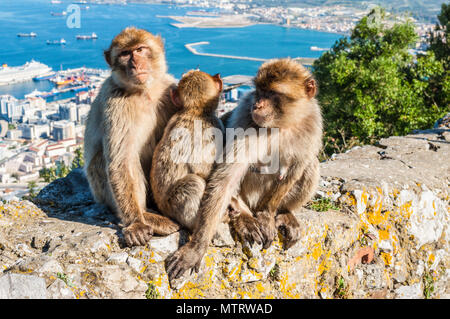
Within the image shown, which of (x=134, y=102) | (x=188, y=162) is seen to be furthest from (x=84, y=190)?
(x=188, y=162)

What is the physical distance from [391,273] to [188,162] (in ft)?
5.47

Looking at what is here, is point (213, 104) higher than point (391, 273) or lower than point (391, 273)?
higher

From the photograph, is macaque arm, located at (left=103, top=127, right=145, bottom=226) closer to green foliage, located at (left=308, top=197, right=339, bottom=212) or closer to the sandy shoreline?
green foliage, located at (left=308, top=197, right=339, bottom=212)

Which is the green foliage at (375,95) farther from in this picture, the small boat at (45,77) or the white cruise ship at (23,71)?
the small boat at (45,77)

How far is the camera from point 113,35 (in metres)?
53.1

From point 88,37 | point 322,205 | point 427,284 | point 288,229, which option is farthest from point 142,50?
point 88,37

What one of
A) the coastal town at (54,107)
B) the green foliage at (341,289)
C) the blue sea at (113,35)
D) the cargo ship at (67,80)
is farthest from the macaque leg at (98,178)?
the cargo ship at (67,80)

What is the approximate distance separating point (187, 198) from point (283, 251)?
2.28 ft

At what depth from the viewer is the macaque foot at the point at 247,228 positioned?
2.45 meters

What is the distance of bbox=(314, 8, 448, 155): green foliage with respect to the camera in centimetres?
841

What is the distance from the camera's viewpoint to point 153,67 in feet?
9.55

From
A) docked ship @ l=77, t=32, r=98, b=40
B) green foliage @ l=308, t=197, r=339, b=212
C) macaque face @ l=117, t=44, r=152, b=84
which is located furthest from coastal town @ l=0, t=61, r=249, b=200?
macaque face @ l=117, t=44, r=152, b=84

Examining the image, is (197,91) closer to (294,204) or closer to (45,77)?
(294,204)
